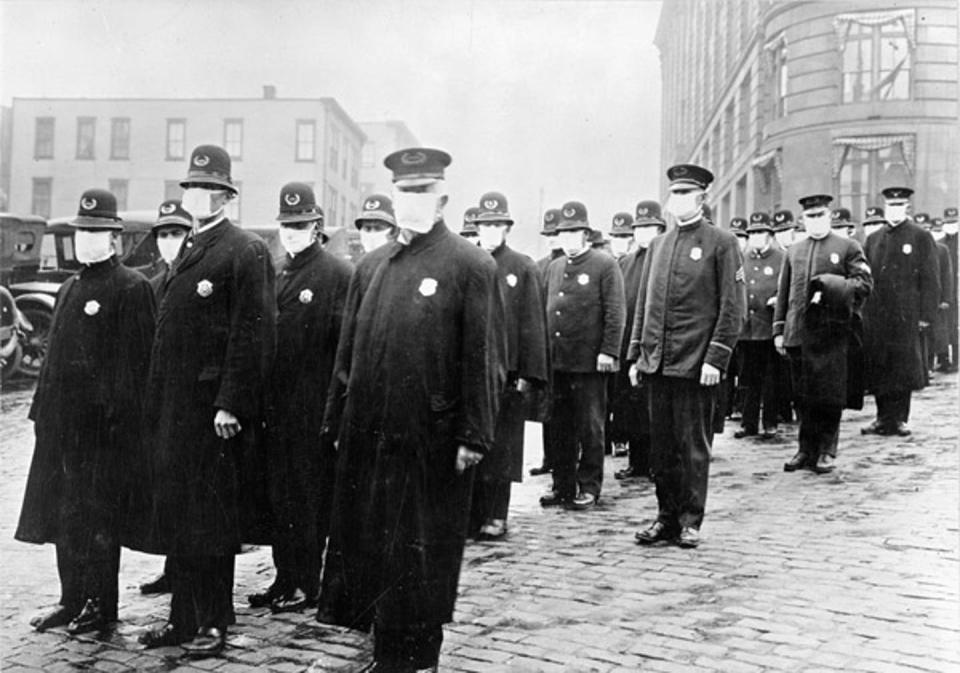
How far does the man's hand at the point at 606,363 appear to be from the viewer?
7184 millimetres

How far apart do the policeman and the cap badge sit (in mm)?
6724

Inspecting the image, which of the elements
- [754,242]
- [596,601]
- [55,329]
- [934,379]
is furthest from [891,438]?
[55,329]

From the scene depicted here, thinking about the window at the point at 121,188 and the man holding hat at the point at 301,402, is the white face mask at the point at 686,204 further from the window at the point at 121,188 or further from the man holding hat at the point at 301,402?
the window at the point at 121,188

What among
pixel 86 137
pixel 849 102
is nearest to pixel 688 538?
pixel 849 102

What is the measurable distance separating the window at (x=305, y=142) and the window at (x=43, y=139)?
12.2 metres

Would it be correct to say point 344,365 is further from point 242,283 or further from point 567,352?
point 567,352

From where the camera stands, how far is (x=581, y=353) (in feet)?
24.4

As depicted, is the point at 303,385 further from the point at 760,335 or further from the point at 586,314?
the point at 760,335

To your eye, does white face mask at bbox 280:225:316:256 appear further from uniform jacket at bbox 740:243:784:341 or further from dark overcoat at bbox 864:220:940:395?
dark overcoat at bbox 864:220:940:395

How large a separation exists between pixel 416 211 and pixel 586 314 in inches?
142

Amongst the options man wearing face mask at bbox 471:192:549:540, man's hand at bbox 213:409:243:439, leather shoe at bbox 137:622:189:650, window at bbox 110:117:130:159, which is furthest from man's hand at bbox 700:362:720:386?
window at bbox 110:117:130:159

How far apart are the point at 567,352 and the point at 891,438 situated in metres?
4.32

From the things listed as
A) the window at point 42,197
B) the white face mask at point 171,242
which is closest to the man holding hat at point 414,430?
the white face mask at point 171,242

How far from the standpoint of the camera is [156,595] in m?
5.22
